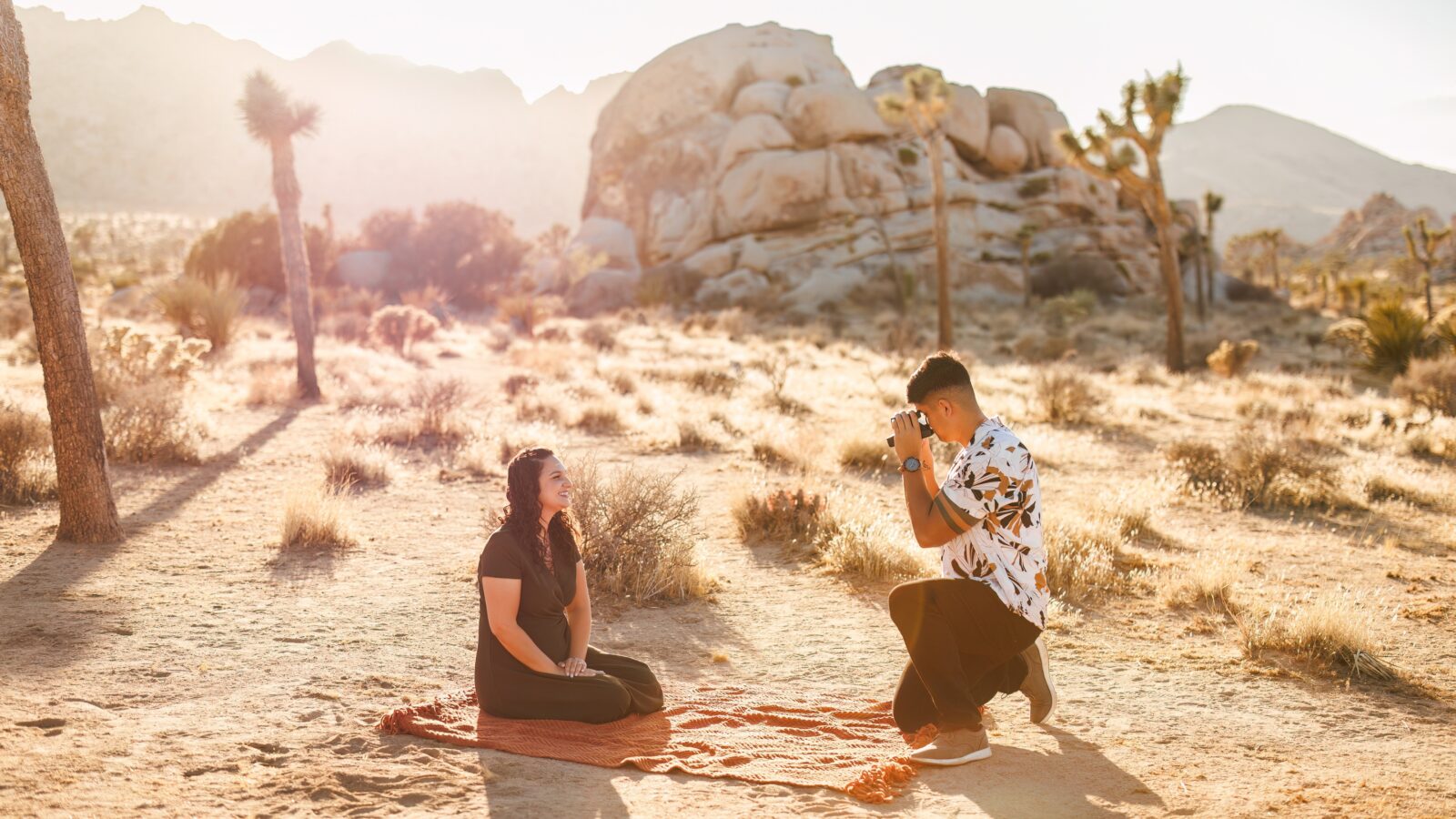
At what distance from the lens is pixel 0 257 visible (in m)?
47.2

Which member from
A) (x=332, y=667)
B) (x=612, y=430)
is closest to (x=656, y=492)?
(x=332, y=667)

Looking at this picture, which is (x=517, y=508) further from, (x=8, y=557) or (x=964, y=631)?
(x=8, y=557)

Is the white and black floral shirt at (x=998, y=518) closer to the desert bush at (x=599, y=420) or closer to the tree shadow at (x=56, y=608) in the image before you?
the tree shadow at (x=56, y=608)

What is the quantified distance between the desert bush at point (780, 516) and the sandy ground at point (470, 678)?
0.27m

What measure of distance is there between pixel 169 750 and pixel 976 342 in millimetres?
29718

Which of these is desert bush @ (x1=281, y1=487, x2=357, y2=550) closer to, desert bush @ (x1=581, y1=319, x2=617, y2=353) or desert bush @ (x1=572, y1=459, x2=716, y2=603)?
desert bush @ (x1=572, y1=459, x2=716, y2=603)

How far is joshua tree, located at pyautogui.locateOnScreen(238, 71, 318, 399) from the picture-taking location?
1711cm

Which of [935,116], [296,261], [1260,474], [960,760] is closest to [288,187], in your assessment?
[296,261]

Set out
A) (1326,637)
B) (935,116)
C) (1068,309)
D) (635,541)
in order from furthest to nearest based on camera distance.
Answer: (1068,309), (935,116), (635,541), (1326,637)

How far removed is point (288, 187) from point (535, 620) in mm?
14669

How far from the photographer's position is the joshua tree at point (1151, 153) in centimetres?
2180

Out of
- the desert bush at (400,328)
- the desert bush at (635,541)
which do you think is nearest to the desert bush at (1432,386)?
the desert bush at (635,541)

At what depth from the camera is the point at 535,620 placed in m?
4.87

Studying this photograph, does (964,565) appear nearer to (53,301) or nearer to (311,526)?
(311,526)
